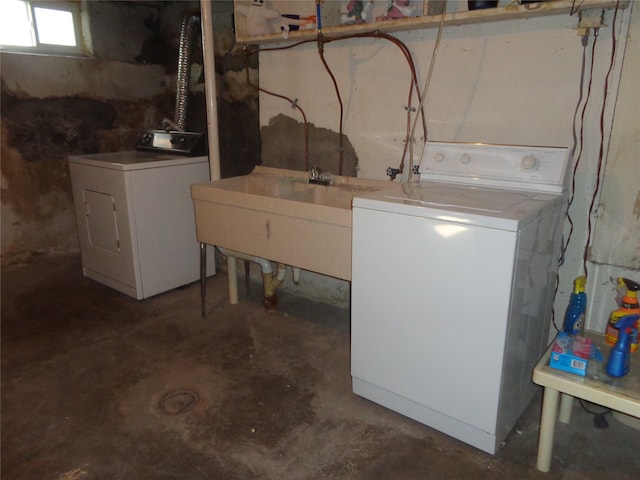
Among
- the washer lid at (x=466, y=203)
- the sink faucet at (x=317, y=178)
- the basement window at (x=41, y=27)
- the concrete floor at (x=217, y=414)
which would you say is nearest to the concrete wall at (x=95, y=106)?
the basement window at (x=41, y=27)

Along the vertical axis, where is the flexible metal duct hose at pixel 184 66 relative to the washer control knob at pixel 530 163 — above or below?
above

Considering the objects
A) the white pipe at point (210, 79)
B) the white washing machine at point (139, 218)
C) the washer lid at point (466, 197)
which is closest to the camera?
the washer lid at point (466, 197)

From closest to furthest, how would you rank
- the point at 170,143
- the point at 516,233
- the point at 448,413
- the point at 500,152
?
the point at 516,233, the point at 448,413, the point at 500,152, the point at 170,143

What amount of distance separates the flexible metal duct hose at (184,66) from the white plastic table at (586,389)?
8.90 ft

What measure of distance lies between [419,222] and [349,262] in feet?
1.57

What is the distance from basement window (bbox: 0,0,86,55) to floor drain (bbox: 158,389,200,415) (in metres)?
2.81

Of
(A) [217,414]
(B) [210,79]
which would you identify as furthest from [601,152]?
(B) [210,79]

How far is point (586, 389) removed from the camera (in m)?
1.41

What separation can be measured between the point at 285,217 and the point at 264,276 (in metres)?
0.68

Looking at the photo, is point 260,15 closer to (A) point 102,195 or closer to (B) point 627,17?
(A) point 102,195

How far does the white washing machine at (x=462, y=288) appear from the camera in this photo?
1.43 m

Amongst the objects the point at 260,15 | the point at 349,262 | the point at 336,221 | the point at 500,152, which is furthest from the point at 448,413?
the point at 260,15

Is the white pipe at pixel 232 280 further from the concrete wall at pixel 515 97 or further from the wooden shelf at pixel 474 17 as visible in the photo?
the wooden shelf at pixel 474 17

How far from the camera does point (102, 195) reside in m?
2.85
